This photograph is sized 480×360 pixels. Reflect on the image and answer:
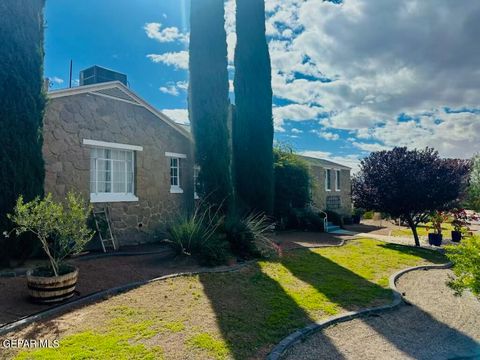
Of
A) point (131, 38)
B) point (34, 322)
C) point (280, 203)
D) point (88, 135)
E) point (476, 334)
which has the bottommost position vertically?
point (476, 334)

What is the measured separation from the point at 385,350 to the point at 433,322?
171 centimetres

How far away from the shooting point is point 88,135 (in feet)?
31.9

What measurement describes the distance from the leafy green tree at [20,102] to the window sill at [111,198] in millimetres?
2191

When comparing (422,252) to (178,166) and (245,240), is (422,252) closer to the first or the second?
(245,240)

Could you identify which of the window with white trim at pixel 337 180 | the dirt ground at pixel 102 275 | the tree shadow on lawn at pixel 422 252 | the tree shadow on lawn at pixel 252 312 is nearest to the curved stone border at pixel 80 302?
the dirt ground at pixel 102 275

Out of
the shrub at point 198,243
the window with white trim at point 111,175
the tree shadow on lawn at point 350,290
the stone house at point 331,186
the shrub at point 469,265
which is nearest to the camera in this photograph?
the shrub at point 469,265

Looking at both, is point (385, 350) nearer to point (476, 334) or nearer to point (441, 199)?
point (476, 334)

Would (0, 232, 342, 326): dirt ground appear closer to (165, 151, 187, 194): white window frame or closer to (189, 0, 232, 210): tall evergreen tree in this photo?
(165, 151, 187, 194): white window frame

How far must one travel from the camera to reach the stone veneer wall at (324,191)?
71.4 feet

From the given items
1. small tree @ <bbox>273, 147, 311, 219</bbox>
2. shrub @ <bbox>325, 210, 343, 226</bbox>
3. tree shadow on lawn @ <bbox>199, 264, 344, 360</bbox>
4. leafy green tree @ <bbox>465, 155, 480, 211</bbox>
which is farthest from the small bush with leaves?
leafy green tree @ <bbox>465, 155, 480, 211</bbox>

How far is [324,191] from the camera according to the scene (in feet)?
76.4

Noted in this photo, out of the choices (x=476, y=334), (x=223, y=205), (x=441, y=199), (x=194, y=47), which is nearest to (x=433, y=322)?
(x=476, y=334)

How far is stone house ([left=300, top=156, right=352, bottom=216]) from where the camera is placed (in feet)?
73.1

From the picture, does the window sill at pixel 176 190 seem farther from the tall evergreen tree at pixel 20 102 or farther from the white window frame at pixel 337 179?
the white window frame at pixel 337 179
